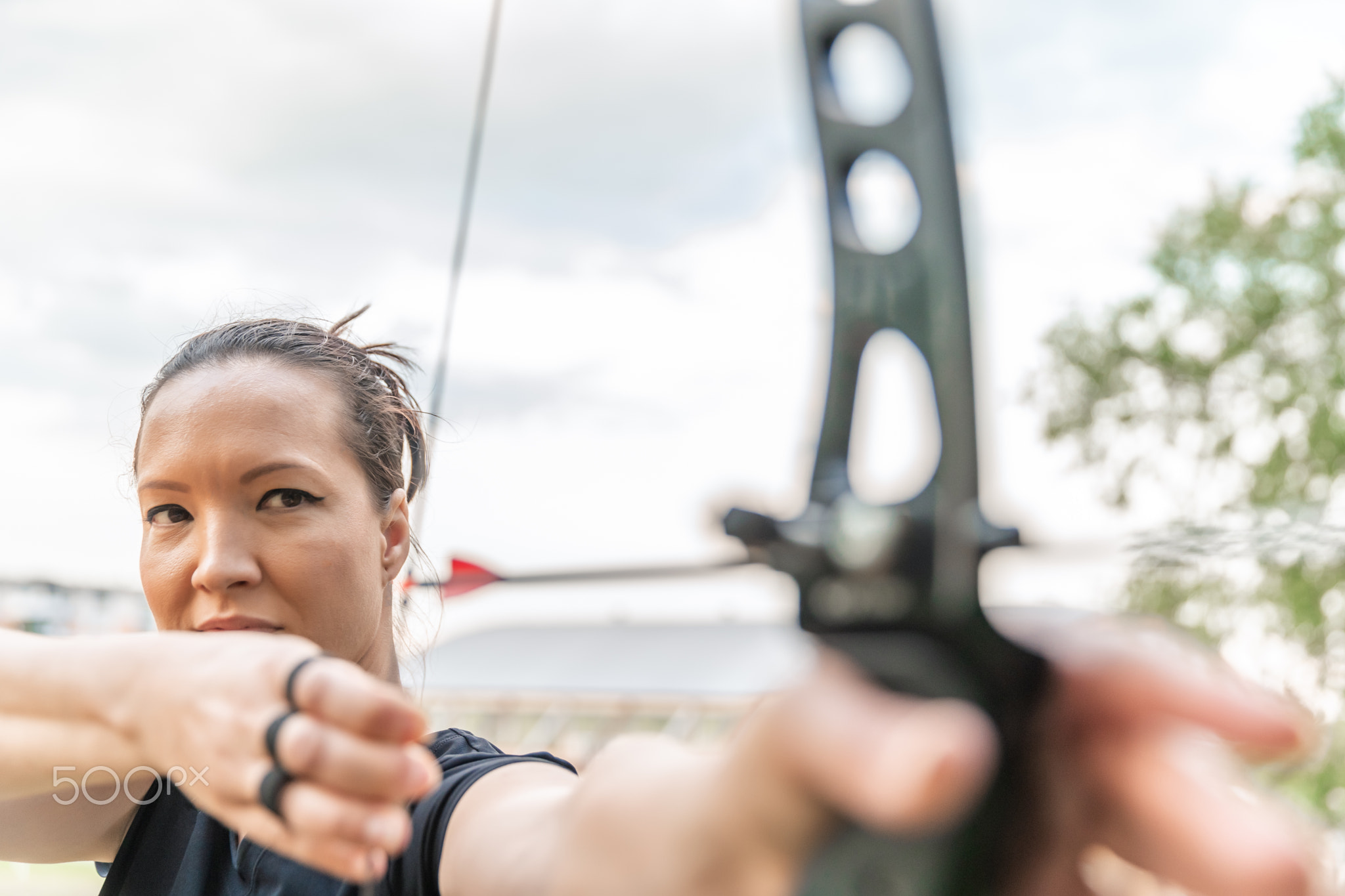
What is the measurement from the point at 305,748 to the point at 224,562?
1.69 ft

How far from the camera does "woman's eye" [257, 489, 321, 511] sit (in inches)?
38.4

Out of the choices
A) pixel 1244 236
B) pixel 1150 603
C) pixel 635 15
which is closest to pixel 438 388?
pixel 1150 603

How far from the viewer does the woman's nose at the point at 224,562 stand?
0.91m

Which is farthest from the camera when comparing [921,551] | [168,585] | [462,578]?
[462,578]

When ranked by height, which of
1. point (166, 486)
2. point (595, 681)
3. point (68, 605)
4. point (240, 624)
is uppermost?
point (166, 486)

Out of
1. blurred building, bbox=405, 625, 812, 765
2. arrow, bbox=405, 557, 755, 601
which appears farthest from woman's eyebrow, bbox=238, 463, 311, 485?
blurred building, bbox=405, 625, 812, 765

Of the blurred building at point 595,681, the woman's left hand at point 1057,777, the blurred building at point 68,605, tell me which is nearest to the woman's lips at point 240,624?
the woman's left hand at point 1057,777

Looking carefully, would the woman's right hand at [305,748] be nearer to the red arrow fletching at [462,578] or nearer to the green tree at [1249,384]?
the red arrow fletching at [462,578]

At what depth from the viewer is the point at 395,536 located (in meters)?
1.15

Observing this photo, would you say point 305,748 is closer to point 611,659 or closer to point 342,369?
point 342,369

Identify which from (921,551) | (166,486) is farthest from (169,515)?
(921,551)

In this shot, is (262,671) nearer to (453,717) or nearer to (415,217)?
(453,717)

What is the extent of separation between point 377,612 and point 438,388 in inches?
13.1

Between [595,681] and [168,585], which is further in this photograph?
[595,681]
